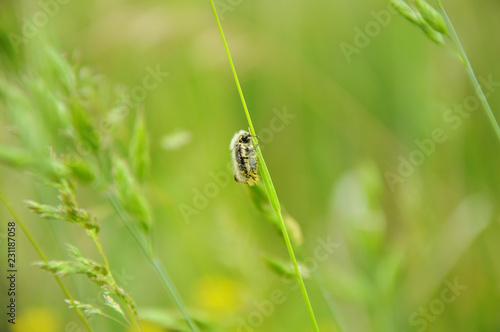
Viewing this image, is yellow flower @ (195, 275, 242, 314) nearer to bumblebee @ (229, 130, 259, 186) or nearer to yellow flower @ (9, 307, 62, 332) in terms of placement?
yellow flower @ (9, 307, 62, 332)

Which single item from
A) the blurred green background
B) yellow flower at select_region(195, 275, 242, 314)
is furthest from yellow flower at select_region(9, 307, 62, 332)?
yellow flower at select_region(195, 275, 242, 314)

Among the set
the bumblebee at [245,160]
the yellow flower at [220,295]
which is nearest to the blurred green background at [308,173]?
the yellow flower at [220,295]

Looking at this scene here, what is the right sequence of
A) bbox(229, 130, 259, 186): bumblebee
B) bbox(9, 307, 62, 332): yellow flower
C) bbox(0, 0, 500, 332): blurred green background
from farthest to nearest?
1. bbox(9, 307, 62, 332): yellow flower
2. bbox(0, 0, 500, 332): blurred green background
3. bbox(229, 130, 259, 186): bumblebee

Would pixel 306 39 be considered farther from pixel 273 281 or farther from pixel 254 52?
pixel 273 281

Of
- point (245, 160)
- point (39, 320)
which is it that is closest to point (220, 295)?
point (39, 320)

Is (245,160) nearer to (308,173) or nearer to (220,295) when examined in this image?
(220,295)
